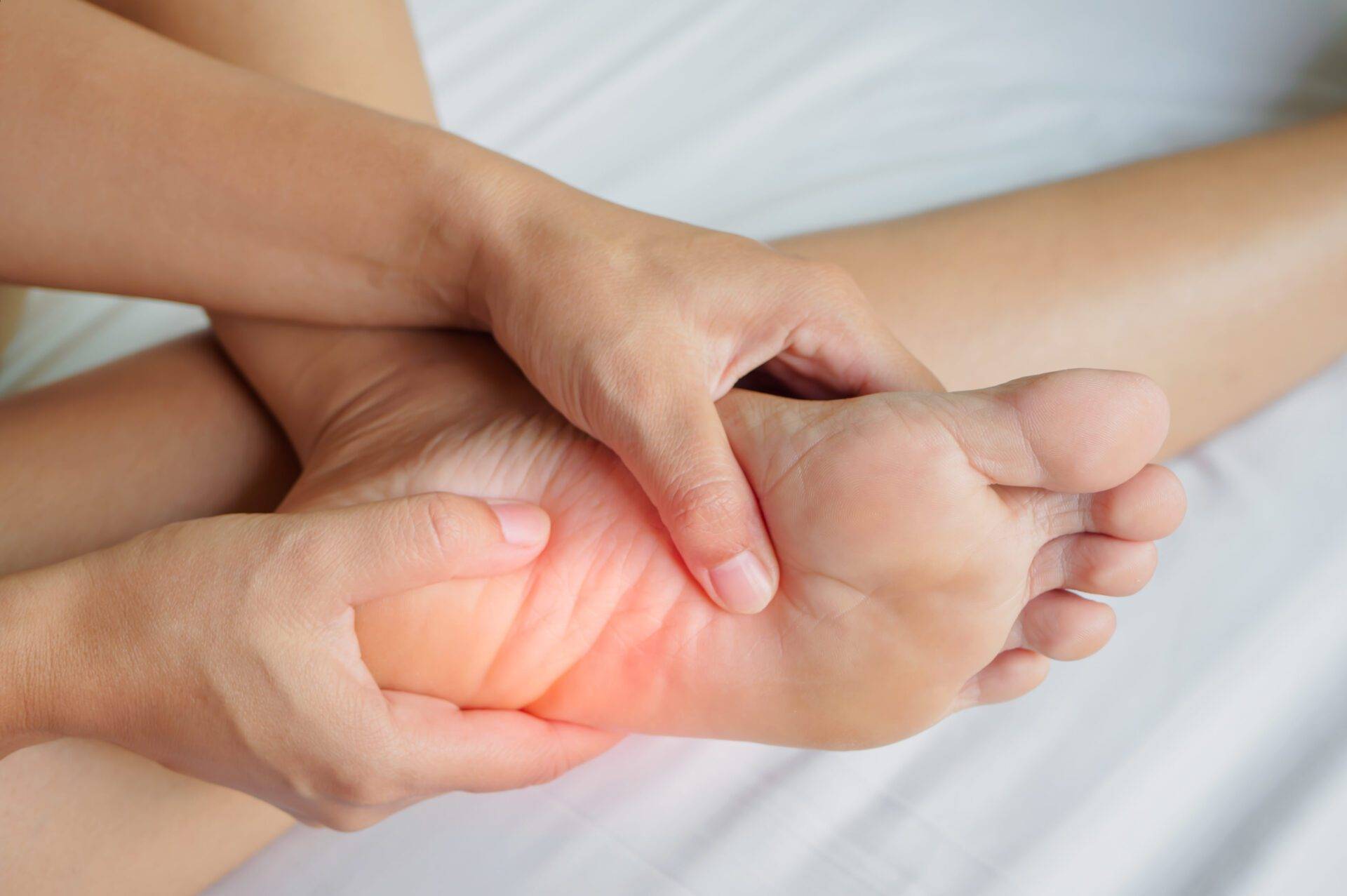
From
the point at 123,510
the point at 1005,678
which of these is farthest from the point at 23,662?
the point at 1005,678

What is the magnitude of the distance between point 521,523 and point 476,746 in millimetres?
152

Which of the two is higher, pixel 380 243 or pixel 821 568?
pixel 380 243

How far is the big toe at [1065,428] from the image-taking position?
65cm

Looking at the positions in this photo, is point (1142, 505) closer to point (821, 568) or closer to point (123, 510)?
point (821, 568)

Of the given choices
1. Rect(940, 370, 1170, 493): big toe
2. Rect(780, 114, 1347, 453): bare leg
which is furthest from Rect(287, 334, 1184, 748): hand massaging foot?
Rect(780, 114, 1347, 453): bare leg

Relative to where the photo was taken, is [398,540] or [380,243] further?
[380,243]

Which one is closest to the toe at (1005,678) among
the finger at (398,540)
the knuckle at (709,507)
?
the knuckle at (709,507)

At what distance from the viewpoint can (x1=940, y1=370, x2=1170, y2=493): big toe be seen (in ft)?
2.13

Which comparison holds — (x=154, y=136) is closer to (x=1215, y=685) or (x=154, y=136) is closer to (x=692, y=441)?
(x=692, y=441)

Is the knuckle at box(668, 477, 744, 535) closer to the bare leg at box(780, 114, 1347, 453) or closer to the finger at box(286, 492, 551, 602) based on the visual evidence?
the finger at box(286, 492, 551, 602)

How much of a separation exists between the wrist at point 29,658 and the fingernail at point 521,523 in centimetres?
29

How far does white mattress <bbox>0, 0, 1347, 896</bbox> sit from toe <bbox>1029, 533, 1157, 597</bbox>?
198 millimetres

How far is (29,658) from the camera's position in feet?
2.36

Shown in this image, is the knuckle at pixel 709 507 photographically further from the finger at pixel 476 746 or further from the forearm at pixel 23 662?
the forearm at pixel 23 662
